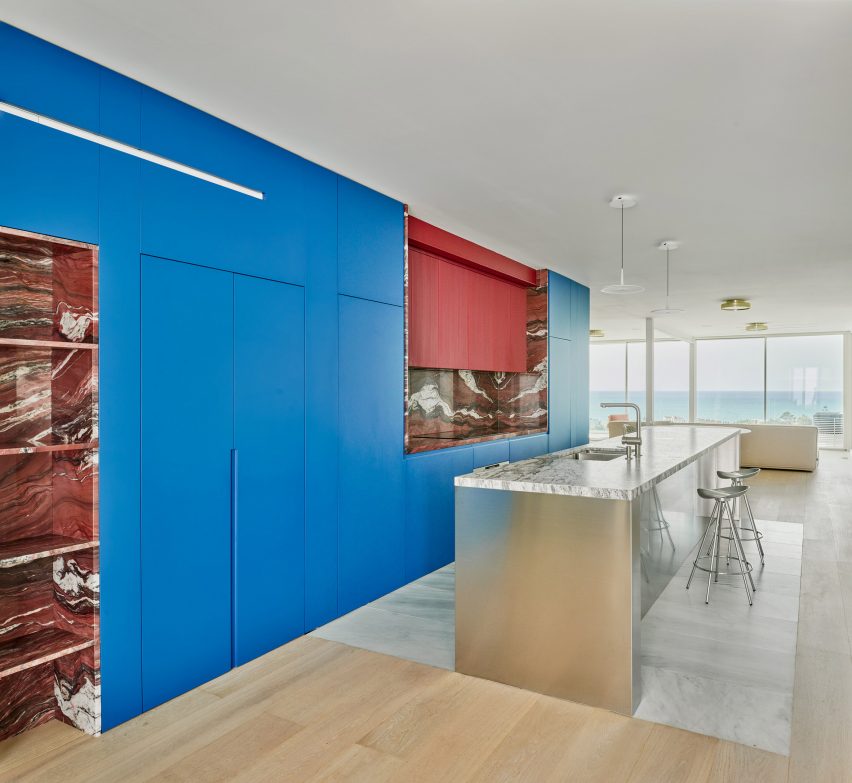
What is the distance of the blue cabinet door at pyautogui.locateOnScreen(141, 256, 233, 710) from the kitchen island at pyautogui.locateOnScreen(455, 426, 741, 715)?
44.6 inches

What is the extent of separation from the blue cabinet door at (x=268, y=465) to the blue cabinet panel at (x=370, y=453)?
0.37 m

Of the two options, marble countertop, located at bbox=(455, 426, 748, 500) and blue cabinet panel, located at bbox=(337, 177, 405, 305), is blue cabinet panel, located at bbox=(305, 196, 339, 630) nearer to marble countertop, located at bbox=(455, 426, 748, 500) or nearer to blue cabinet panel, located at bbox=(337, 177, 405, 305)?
blue cabinet panel, located at bbox=(337, 177, 405, 305)

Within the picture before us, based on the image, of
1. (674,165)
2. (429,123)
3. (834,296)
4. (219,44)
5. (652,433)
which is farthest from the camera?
(834,296)

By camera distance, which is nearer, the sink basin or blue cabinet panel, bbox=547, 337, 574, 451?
the sink basin

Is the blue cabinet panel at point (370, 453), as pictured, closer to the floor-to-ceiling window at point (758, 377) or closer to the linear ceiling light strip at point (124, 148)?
the linear ceiling light strip at point (124, 148)

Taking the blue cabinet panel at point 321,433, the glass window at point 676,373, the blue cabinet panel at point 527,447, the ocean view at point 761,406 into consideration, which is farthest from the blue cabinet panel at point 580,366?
the glass window at point 676,373

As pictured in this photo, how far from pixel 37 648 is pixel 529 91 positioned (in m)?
2.93

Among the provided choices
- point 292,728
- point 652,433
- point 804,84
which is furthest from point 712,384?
point 292,728

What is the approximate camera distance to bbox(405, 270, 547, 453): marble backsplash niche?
549 cm

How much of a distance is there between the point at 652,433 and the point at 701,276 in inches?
91.6

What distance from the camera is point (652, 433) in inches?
225

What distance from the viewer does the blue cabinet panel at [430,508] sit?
14.0 feet

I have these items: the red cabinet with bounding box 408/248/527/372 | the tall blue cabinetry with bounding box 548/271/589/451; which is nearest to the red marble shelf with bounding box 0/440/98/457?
the red cabinet with bounding box 408/248/527/372

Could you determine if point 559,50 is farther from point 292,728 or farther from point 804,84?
point 292,728
